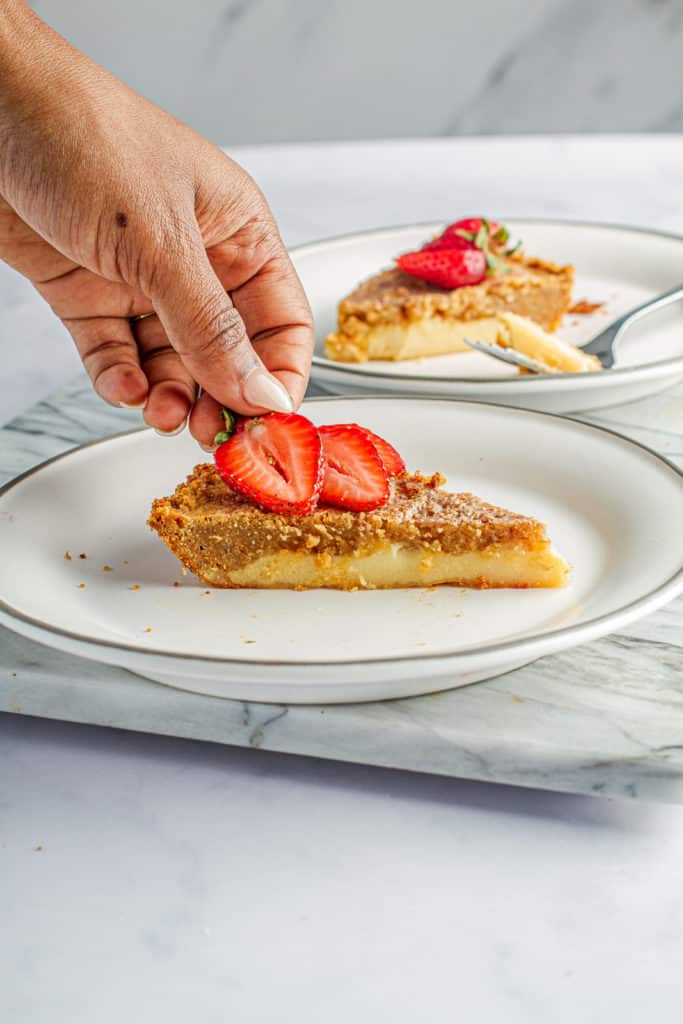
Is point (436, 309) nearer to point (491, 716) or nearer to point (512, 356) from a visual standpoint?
point (512, 356)

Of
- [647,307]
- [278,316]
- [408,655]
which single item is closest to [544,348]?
[647,307]

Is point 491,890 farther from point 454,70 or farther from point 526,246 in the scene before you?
point 454,70

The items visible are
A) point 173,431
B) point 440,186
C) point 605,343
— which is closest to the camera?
point 173,431

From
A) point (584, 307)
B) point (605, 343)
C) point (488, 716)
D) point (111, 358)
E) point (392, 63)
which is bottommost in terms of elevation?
point (488, 716)

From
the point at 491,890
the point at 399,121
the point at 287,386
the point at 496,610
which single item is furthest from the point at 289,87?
the point at 491,890

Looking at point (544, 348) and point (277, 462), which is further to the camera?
point (544, 348)

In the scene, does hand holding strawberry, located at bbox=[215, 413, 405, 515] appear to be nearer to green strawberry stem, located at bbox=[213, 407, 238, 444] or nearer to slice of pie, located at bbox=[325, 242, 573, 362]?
green strawberry stem, located at bbox=[213, 407, 238, 444]

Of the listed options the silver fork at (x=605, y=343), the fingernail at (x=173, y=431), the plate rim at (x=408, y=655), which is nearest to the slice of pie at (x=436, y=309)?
the silver fork at (x=605, y=343)
